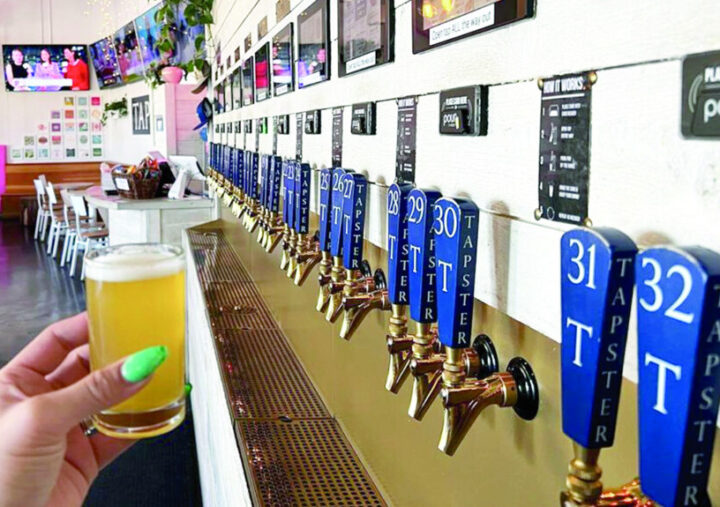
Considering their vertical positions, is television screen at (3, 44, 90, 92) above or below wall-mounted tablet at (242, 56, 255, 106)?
above

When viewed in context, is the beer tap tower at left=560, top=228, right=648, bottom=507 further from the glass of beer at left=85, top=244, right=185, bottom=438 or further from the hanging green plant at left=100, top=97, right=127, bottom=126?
the hanging green plant at left=100, top=97, right=127, bottom=126

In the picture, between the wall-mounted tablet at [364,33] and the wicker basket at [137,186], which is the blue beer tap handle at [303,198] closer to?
the wall-mounted tablet at [364,33]

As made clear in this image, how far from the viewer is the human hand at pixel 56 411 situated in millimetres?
763

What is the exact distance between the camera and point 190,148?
788 cm

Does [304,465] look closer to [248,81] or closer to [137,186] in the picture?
[248,81]

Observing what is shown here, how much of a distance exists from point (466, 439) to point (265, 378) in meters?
1.25

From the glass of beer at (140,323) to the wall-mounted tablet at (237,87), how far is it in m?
3.40

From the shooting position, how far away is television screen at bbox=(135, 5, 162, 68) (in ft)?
34.2

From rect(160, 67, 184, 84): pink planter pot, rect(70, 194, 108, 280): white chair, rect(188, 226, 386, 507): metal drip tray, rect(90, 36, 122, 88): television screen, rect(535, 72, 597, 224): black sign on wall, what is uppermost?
rect(90, 36, 122, 88): television screen

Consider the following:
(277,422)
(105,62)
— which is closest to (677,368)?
(277,422)

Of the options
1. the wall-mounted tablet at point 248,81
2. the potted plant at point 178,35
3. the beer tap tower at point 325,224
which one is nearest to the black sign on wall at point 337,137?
the beer tap tower at point 325,224

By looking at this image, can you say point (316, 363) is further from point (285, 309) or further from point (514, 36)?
point (514, 36)

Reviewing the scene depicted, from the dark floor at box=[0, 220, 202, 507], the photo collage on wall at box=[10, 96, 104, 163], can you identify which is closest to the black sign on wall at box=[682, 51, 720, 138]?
the dark floor at box=[0, 220, 202, 507]

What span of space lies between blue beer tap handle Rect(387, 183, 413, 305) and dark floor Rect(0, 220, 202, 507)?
2671mm
